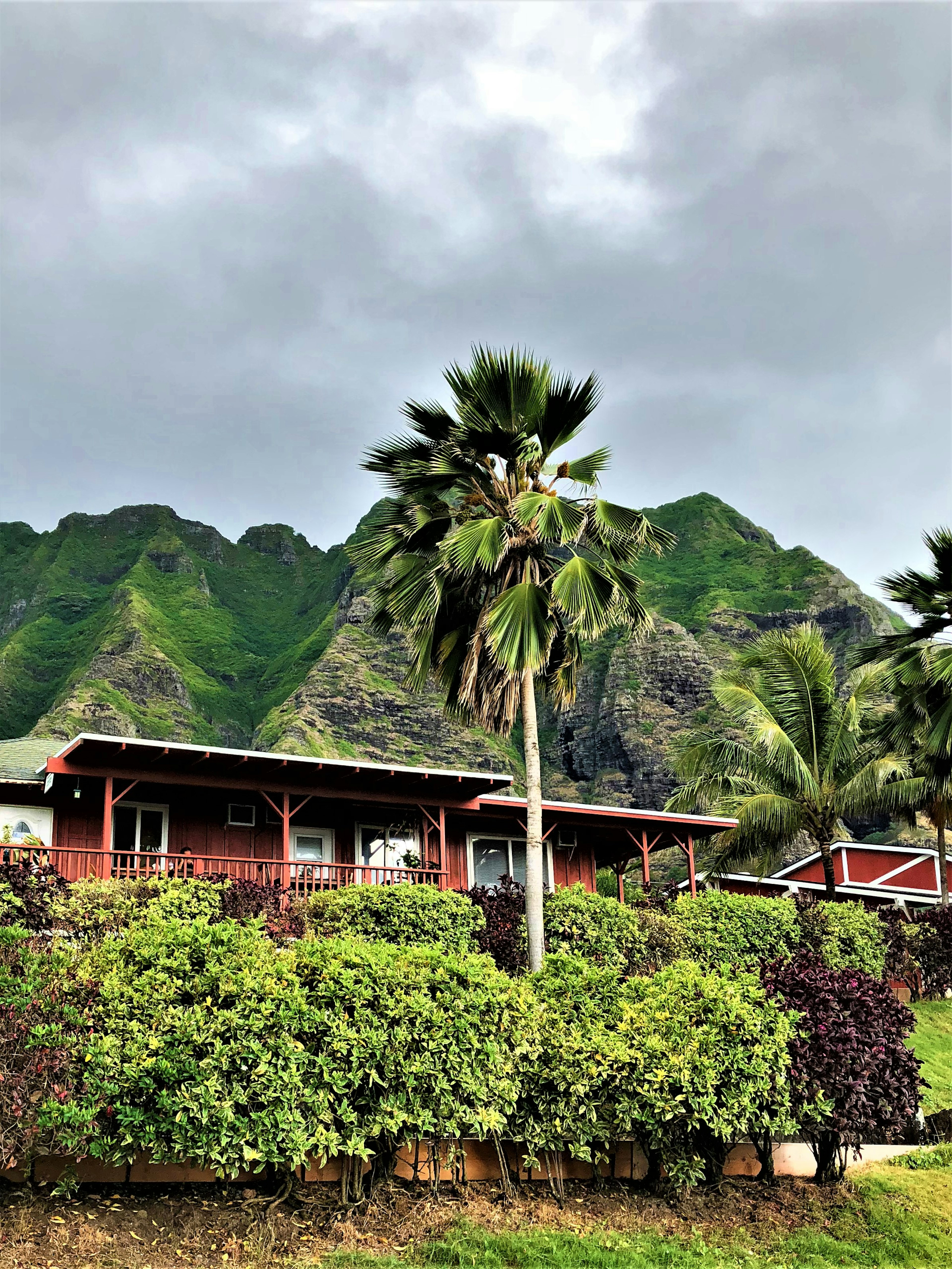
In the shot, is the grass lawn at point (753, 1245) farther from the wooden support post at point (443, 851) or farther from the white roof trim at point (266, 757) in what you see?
the wooden support post at point (443, 851)

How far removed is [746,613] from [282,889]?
276ft

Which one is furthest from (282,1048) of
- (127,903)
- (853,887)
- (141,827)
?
(853,887)

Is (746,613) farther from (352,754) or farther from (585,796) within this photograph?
(352,754)

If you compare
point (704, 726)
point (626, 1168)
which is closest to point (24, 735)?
point (704, 726)

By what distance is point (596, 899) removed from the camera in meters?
20.3

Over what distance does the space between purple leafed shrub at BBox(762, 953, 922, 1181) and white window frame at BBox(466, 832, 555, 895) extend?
12.0 metres

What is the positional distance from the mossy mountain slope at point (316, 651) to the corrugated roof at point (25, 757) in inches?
1940

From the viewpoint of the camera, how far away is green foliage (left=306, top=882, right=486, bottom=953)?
18.6m

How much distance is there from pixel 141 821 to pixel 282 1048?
507 inches

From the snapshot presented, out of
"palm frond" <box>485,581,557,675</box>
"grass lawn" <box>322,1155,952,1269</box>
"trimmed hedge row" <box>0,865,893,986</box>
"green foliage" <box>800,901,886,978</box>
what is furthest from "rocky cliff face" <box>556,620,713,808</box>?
"grass lawn" <box>322,1155,952,1269</box>

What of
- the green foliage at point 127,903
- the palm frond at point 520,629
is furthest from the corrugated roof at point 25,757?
the palm frond at point 520,629

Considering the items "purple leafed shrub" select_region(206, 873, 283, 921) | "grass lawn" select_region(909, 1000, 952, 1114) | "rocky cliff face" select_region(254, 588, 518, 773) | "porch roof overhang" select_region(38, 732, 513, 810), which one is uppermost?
"rocky cliff face" select_region(254, 588, 518, 773)

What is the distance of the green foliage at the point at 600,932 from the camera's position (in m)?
19.7

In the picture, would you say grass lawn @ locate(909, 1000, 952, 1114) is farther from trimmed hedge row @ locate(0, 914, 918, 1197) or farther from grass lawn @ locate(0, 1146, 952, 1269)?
trimmed hedge row @ locate(0, 914, 918, 1197)
